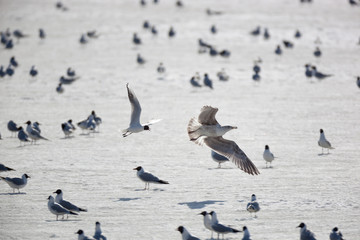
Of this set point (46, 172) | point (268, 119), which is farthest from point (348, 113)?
point (46, 172)

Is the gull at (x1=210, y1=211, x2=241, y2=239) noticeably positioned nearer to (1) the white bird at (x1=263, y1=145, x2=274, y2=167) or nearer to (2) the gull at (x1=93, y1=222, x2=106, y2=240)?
(2) the gull at (x1=93, y1=222, x2=106, y2=240)

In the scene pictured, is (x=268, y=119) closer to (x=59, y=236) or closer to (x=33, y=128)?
(x=33, y=128)

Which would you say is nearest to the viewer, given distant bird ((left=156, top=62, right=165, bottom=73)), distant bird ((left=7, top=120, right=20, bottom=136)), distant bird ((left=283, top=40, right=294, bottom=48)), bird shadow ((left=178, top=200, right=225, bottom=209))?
bird shadow ((left=178, top=200, right=225, bottom=209))

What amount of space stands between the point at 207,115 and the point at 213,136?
566 mm

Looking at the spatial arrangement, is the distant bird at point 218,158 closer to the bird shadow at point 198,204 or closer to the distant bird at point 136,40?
the bird shadow at point 198,204

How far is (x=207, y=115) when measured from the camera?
38.2 ft

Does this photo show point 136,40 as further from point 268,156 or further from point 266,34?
point 268,156

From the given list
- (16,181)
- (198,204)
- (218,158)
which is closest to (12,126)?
(16,181)

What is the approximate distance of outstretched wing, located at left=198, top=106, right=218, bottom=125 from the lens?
11.5 metres

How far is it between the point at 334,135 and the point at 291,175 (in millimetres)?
4284

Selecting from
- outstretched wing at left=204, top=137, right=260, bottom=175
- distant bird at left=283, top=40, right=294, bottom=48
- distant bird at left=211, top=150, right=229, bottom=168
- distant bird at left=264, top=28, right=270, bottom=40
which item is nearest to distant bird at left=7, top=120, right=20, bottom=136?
distant bird at left=211, top=150, right=229, bottom=168

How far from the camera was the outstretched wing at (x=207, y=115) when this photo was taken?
11.5 metres

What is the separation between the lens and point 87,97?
22.4 meters

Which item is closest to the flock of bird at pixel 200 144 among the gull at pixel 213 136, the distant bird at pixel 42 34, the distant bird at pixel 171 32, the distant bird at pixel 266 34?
the gull at pixel 213 136
